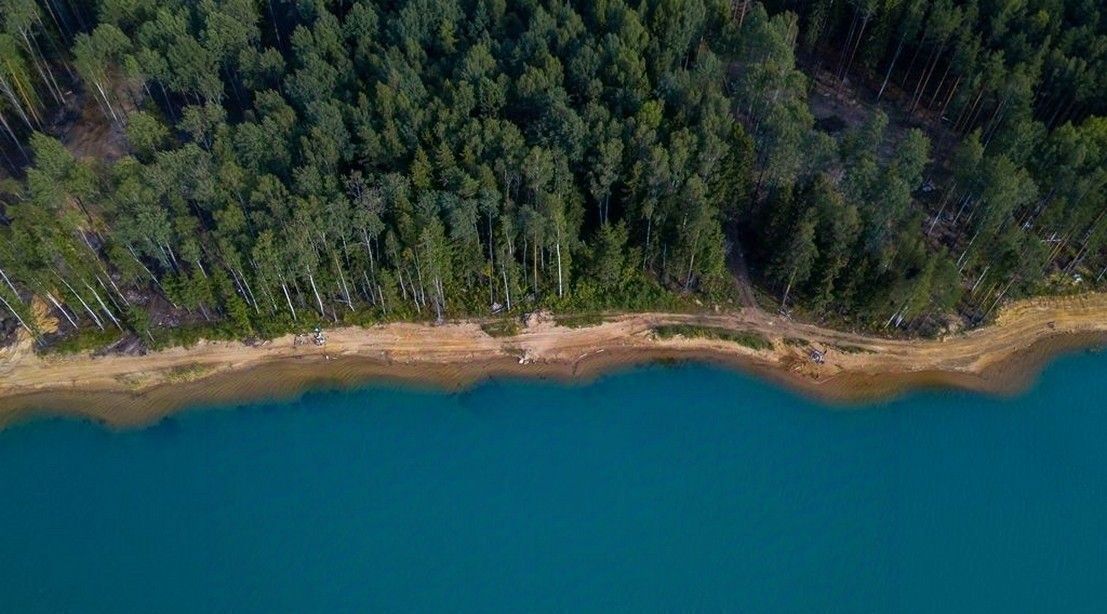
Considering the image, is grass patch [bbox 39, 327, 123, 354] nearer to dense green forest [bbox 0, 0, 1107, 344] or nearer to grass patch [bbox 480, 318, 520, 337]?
dense green forest [bbox 0, 0, 1107, 344]

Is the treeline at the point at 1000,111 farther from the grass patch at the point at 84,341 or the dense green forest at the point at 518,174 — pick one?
the grass patch at the point at 84,341

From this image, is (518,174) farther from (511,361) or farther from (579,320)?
(511,361)

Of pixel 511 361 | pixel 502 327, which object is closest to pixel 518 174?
pixel 502 327

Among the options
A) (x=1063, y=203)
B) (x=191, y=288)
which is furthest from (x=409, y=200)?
(x=1063, y=203)

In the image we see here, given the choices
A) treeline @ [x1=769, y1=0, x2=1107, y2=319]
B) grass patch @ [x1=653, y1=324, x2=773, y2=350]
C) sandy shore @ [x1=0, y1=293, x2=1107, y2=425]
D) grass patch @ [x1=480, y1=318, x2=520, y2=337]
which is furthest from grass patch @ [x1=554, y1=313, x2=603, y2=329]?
treeline @ [x1=769, y1=0, x2=1107, y2=319]

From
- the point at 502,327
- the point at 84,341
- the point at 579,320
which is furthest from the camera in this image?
the point at 579,320

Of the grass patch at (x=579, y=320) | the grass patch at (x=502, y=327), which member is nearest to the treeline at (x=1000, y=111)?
the grass patch at (x=579, y=320)

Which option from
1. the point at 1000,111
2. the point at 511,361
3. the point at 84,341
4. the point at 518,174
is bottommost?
the point at 511,361
